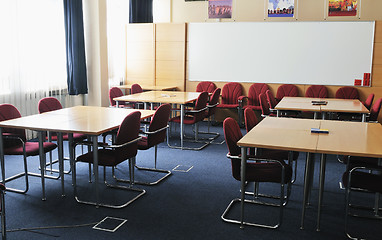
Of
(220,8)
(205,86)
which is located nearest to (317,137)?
(205,86)

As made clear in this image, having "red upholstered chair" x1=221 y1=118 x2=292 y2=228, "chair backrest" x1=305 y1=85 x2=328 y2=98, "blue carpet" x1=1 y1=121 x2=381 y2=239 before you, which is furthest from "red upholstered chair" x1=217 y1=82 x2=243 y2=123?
"red upholstered chair" x1=221 y1=118 x2=292 y2=228

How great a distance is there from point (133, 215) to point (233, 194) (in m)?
1.11

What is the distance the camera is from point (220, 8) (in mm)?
9250

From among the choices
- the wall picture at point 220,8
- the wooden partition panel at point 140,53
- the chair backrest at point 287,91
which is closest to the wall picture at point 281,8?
the wall picture at point 220,8

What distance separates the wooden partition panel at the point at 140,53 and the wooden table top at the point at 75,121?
13.1ft

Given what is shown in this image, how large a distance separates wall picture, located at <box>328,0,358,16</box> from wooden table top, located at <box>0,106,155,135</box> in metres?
5.45

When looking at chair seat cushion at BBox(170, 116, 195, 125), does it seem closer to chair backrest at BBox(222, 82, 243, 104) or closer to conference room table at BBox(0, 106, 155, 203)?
conference room table at BBox(0, 106, 155, 203)

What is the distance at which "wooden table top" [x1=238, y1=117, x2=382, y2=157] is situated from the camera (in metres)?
3.12

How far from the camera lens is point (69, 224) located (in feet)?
11.3

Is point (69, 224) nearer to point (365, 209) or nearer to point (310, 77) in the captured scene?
point (365, 209)

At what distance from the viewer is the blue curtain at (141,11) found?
9117mm

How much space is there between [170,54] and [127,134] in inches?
204

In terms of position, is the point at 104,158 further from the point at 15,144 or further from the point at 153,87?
the point at 153,87

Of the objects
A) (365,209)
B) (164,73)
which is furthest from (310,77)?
(365,209)
